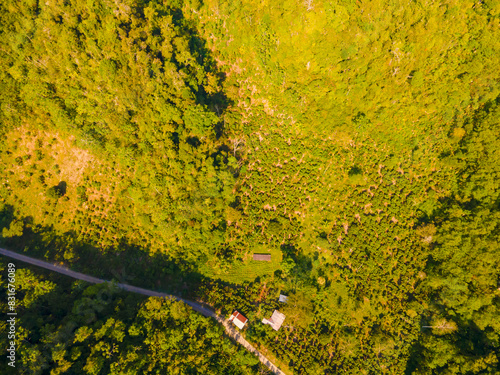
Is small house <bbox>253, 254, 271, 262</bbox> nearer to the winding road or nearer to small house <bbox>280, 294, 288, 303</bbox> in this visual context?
small house <bbox>280, 294, 288, 303</bbox>

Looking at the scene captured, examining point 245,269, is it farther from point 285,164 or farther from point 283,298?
point 285,164

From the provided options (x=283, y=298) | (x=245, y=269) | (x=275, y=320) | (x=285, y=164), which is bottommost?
(x=275, y=320)

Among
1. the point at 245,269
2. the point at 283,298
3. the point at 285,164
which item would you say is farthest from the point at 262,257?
the point at 285,164

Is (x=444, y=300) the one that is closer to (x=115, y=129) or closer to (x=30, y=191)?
(x=115, y=129)

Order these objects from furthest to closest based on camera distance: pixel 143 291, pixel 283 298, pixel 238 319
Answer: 1. pixel 143 291
2. pixel 283 298
3. pixel 238 319

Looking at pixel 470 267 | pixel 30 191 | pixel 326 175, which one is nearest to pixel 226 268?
pixel 326 175

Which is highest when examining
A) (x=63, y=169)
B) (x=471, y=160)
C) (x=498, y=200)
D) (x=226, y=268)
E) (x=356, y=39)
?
(x=356, y=39)
